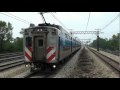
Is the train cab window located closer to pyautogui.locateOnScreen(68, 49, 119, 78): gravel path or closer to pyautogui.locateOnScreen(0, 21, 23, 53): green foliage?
pyautogui.locateOnScreen(68, 49, 119, 78): gravel path

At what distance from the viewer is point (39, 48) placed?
13.4m

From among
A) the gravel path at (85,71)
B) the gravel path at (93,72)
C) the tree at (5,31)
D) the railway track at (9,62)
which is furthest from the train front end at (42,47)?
the tree at (5,31)

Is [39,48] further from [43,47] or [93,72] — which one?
[93,72]

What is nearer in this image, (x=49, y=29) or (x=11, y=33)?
(x=49, y=29)

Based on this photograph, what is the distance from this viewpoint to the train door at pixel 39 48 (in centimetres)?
1333

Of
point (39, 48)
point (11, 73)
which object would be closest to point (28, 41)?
point (39, 48)

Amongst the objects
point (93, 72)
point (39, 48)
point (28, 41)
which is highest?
point (28, 41)

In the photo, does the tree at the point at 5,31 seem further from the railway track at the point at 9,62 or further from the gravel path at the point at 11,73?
the gravel path at the point at 11,73

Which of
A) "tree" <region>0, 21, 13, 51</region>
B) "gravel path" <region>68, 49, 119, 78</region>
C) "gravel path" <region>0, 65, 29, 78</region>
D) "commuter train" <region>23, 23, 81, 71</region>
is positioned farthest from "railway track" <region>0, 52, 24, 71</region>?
"tree" <region>0, 21, 13, 51</region>

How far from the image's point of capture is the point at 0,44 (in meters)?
60.0
